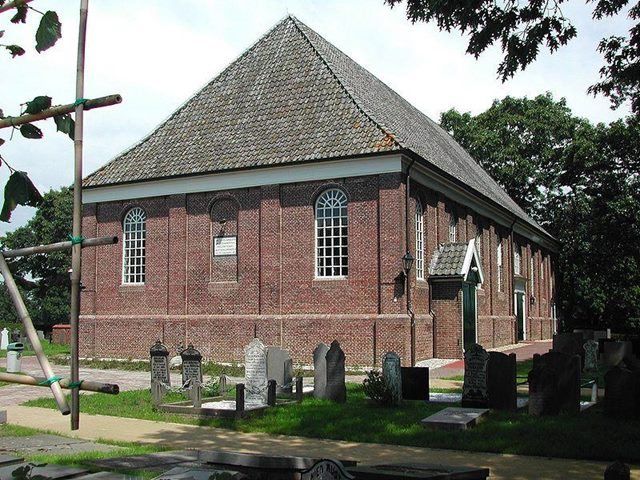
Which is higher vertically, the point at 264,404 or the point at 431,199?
the point at 431,199

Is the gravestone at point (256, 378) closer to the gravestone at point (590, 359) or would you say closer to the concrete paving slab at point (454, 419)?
the concrete paving slab at point (454, 419)

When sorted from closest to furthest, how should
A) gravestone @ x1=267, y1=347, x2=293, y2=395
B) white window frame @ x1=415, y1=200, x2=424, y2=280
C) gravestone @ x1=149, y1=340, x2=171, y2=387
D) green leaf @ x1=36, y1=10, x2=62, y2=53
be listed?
green leaf @ x1=36, y1=10, x2=62, y2=53, gravestone @ x1=149, y1=340, x2=171, y2=387, gravestone @ x1=267, y1=347, x2=293, y2=395, white window frame @ x1=415, y1=200, x2=424, y2=280

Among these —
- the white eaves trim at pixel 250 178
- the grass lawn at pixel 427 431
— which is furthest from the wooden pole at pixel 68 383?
the white eaves trim at pixel 250 178

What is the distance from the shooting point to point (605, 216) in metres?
46.4

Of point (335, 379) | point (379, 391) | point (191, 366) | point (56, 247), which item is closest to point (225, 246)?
point (191, 366)

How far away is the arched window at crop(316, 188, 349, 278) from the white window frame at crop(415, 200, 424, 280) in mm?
2947

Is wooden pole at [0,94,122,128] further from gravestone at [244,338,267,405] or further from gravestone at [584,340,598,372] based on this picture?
gravestone at [584,340,598,372]

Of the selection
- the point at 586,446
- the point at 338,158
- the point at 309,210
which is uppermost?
the point at 338,158

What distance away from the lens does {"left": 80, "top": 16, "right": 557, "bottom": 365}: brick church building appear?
24.6m

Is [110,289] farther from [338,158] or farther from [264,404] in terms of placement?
[264,404]

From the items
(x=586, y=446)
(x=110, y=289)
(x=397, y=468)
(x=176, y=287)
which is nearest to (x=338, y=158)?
(x=176, y=287)

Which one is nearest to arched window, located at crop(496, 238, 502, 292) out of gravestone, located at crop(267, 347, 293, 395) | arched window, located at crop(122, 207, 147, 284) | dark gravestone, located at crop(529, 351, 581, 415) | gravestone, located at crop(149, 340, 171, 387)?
arched window, located at crop(122, 207, 147, 284)

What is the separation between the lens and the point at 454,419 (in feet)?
39.6

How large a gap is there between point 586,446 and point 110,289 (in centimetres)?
2296
